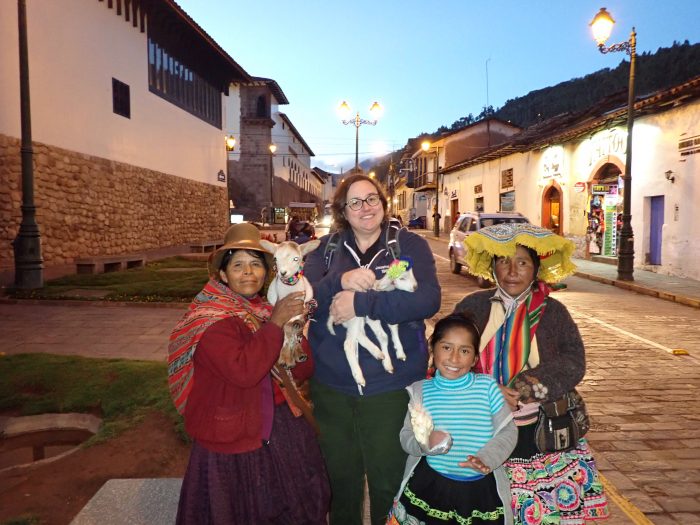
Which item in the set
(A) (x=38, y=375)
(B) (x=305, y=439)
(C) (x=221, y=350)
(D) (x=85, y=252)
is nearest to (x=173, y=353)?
(C) (x=221, y=350)

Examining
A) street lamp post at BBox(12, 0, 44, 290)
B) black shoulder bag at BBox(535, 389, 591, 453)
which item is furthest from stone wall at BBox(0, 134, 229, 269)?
black shoulder bag at BBox(535, 389, 591, 453)

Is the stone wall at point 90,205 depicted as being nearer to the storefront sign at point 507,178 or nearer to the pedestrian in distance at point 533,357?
the pedestrian in distance at point 533,357

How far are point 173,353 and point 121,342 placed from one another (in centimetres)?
614

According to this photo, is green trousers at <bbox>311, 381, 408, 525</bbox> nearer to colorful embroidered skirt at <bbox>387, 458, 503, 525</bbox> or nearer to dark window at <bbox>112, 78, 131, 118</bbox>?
colorful embroidered skirt at <bbox>387, 458, 503, 525</bbox>

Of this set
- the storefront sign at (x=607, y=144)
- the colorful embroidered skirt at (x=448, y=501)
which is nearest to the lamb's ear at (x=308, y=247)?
the colorful embroidered skirt at (x=448, y=501)

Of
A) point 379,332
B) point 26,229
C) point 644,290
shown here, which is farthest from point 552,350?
point 644,290

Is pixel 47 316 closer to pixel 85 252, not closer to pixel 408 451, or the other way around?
pixel 85 252

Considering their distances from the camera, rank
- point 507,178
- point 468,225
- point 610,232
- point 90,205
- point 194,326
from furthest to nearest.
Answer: point 507,178
point 610,232
point 90,205
point 468,225
point 194,326

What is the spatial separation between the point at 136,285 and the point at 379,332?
11351 millimetres

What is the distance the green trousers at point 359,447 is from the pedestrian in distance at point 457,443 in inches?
4.7

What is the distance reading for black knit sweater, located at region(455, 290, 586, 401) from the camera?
8.11 ft

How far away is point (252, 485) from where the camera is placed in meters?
2.33

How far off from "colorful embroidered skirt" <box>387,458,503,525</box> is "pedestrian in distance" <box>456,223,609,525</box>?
0.81 ft

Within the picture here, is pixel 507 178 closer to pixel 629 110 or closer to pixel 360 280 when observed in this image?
pixel 629 110
